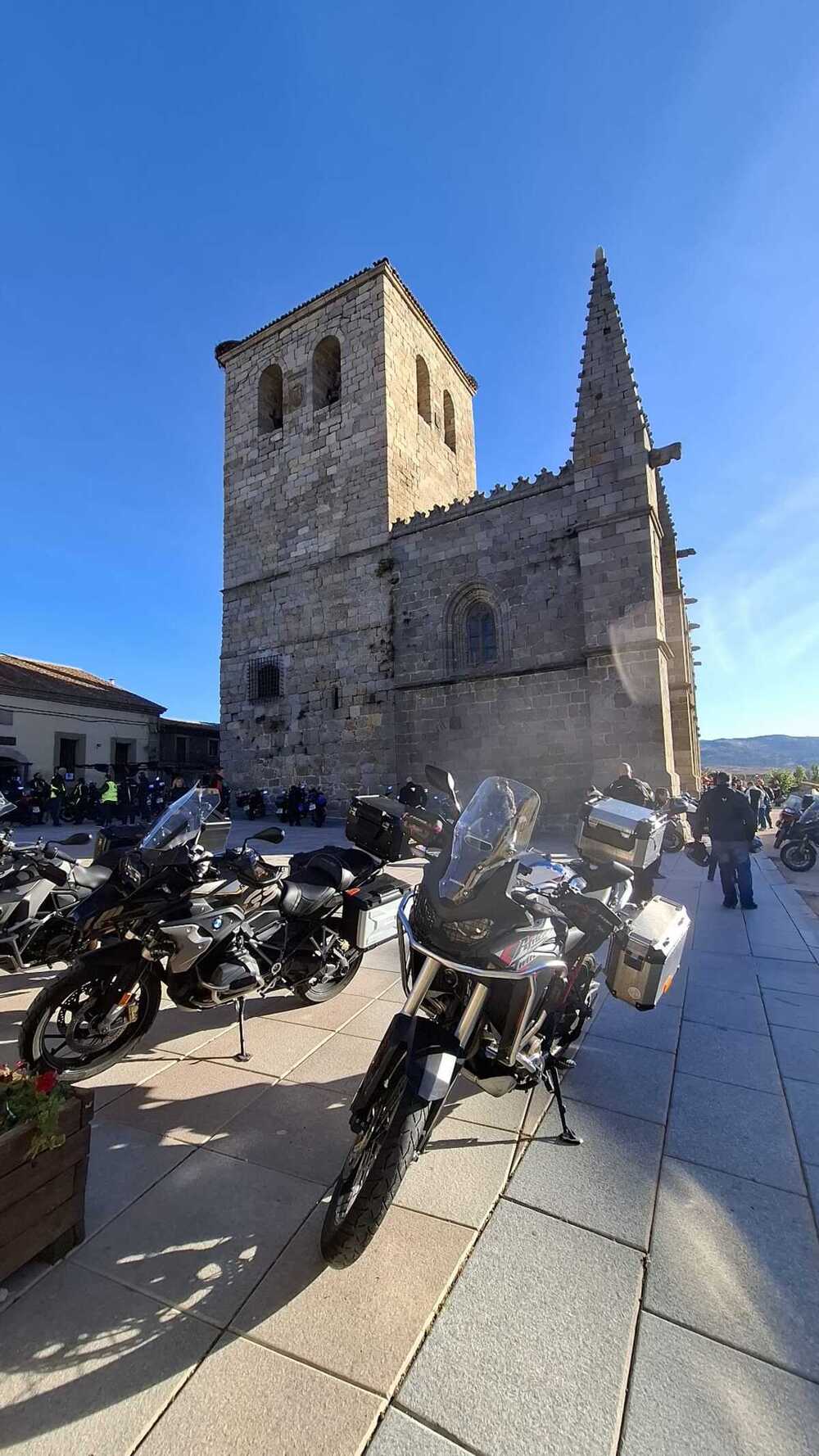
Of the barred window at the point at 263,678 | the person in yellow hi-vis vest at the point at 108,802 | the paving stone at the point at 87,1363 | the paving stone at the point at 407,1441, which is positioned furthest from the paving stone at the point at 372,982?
the barred window at the point at 263,678

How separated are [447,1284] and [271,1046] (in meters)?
1.74

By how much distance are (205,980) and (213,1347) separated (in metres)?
1.53

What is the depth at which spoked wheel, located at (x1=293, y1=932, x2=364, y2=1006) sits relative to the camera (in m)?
3.46

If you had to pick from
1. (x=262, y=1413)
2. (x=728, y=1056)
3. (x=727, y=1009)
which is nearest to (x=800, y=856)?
(x=727, y=1009)

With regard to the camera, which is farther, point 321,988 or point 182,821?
point 321,988

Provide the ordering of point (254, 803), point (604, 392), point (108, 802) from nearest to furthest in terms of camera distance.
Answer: point (604, 392)
point (108, 802)
point (254, 803)

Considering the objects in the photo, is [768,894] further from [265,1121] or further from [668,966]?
[265,1121]

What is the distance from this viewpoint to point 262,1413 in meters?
1.27

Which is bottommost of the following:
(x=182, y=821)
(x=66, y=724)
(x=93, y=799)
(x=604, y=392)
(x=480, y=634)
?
(x=93, y=799)

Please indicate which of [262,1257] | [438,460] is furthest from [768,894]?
[438,460]

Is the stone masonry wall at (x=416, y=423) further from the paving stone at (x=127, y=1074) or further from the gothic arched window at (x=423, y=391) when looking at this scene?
the paving stone at (x=127, y=1074)

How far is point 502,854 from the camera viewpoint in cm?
204

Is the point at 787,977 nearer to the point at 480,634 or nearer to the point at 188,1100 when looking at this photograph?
the point at 188,1100

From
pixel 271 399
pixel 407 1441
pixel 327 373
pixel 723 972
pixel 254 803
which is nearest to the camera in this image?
pixel 407 1441
